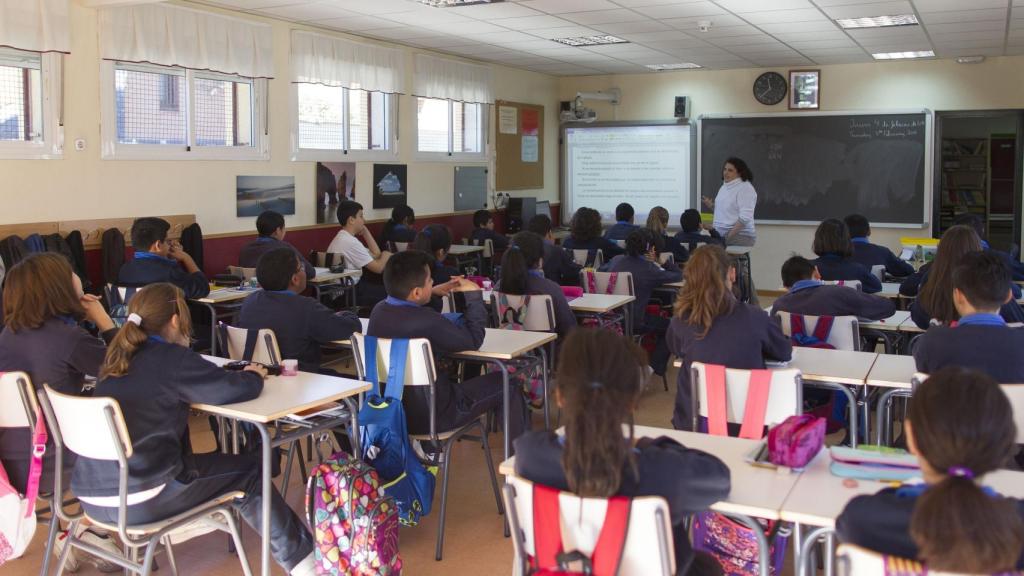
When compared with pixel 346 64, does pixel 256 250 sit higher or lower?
lower

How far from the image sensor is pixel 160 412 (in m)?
2.85

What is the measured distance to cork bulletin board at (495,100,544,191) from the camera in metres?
10.7

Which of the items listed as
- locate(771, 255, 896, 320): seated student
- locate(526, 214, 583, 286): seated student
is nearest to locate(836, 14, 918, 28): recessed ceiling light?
locate(526, 214, 583, 286): seated student

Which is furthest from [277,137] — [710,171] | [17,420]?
[710,171]

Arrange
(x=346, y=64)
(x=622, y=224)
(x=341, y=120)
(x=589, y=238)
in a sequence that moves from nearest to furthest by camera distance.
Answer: (x=589, y=238)
(x=346, y=64)
(x=341, y=120)
(x=622, y=224)

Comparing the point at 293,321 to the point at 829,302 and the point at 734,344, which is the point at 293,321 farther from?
the point at 829,302

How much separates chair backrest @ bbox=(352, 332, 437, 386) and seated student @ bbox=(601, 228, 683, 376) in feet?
9.96

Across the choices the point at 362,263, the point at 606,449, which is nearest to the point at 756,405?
the point at 606,449

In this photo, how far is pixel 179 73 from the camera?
670 cm

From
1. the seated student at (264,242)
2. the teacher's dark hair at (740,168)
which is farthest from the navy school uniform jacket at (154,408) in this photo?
the teacher's dark hair at (740,168)

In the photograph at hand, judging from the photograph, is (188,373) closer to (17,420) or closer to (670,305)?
(17,420)

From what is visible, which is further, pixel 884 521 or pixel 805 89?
pixel 805 89

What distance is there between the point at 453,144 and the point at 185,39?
3821 millimetres

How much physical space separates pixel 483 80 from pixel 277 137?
3.22 meters
